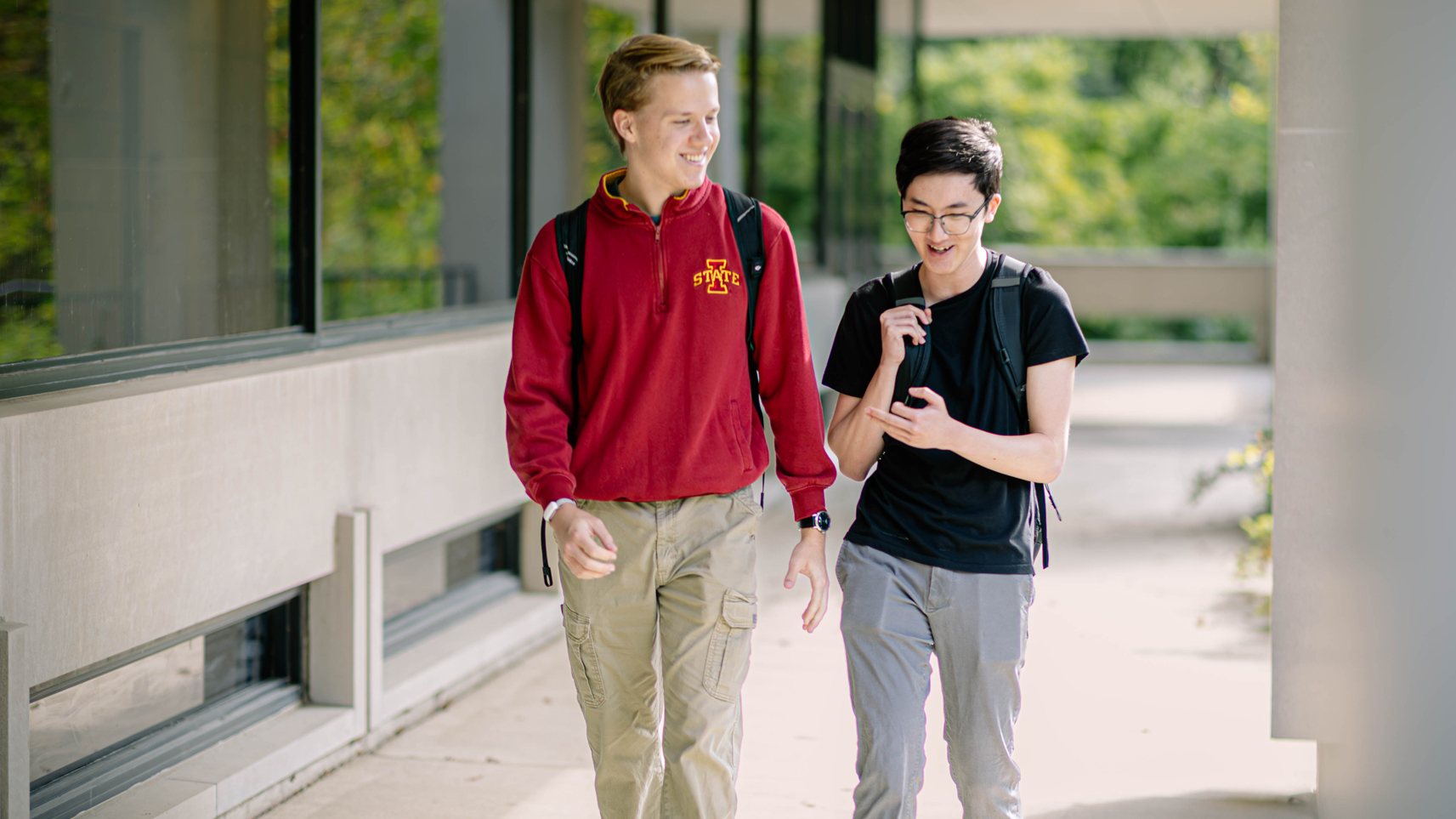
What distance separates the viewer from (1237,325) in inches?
1336

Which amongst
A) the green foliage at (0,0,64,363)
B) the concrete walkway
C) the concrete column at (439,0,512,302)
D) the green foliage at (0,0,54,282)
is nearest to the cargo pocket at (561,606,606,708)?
the concrete walkway

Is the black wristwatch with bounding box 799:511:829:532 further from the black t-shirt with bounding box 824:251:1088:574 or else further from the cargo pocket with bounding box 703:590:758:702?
the cargo pocket with bounding box 703:590:758:702

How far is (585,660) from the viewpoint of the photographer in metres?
2.80

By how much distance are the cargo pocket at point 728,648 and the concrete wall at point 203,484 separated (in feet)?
4.97

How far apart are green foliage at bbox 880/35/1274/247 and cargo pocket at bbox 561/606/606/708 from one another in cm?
3217

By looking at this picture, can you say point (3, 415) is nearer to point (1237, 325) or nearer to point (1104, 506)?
point (1104, 506)

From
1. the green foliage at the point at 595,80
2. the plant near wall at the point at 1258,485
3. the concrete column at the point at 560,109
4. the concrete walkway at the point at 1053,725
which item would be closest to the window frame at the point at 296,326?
the concrete walkway at the point at 1053,725

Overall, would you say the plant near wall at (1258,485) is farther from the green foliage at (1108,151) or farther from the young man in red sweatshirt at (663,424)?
the green foliage at (1108,151)

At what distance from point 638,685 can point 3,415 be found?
58.6 inches

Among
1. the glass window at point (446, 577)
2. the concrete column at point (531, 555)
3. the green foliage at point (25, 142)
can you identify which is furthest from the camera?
the concrete column at point (531, 555)

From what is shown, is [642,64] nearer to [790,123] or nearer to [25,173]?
[25,173]

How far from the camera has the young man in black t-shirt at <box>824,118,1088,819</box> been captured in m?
2.68

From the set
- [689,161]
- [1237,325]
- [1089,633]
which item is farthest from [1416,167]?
[1237,325]

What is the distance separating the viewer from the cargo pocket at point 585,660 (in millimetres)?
2781
